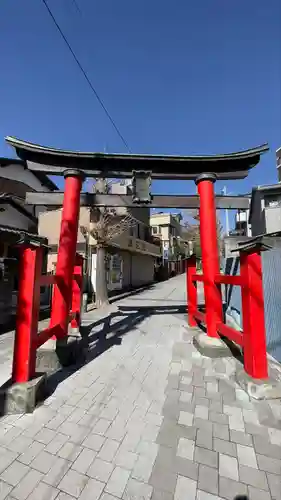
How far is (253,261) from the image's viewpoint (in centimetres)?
364

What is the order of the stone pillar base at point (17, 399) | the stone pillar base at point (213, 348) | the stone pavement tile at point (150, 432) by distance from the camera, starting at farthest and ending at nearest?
the stone pillar base at point (213, 348)
the stone pillar base at point (17, 399)
the stone pavement tile at point (150, 432)

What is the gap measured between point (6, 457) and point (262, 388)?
10.8 feet

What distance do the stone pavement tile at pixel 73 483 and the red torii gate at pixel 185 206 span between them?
67.7 inches

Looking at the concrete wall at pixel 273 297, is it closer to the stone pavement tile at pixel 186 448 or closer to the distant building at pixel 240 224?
the stone pavement tile at pixel 186 448

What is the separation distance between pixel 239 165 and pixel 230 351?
4.57 metres

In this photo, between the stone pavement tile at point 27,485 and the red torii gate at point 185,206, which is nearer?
the stone pavement tile at point 27,485

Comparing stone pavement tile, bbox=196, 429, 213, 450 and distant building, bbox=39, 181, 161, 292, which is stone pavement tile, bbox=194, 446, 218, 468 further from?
distant building, bbox=39, 181, 161, 292

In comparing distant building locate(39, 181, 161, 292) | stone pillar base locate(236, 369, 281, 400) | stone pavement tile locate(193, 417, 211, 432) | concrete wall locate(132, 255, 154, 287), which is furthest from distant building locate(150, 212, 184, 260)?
stone pavement tile locate(193, 417, 211, 432)

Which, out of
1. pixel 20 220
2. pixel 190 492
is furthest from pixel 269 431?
pixel 20 220

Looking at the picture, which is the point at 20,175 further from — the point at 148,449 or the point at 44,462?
the point at 148,449

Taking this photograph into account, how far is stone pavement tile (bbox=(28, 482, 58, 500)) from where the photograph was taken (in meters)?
1.98

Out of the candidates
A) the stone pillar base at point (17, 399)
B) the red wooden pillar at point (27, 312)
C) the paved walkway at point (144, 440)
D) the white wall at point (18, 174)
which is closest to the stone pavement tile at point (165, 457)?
the paved walkway at point (144, 440)

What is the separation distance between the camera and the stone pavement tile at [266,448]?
8.00ft

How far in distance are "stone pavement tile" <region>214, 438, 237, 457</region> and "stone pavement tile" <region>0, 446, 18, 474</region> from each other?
2076 millimetres
